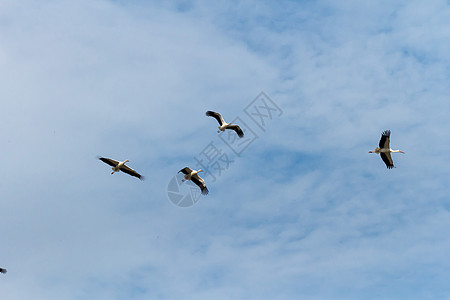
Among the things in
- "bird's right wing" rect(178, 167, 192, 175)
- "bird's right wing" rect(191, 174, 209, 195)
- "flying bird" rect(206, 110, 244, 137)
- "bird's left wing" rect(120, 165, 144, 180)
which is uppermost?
"flying bird" rect(206, 110, 244, 137)

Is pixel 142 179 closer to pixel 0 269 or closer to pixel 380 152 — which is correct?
pixel 0 269

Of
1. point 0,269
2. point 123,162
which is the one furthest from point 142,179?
point 0,269

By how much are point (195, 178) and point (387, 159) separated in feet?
55.8

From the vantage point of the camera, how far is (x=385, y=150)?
69.4 metres

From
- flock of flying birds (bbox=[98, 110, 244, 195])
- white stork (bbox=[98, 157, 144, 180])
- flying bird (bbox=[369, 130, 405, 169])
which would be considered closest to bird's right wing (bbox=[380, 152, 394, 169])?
flying bird (bbox=[369, 130, 405, 169])

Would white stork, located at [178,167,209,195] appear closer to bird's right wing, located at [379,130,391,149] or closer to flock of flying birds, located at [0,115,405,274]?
flock of flying birds, located at [0,115,405,274]

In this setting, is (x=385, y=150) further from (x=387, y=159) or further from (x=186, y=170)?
(x=186, y=170)

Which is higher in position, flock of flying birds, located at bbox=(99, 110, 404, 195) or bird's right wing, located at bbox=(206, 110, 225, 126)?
bird's right wing, located at bbox=(206, 110, 225, 126)

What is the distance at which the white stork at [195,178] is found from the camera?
69.6 m

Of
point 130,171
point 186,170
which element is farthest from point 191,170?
point 130,171

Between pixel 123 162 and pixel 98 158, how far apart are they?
7.86 ft

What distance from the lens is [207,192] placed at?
70.8 m

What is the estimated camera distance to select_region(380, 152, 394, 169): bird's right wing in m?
70.0

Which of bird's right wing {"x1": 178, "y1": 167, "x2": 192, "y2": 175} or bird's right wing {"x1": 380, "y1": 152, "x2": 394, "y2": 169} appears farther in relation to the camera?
bird's right wing {"x1": 380, "y1": 152, "x2": 394, "y2": 169}
